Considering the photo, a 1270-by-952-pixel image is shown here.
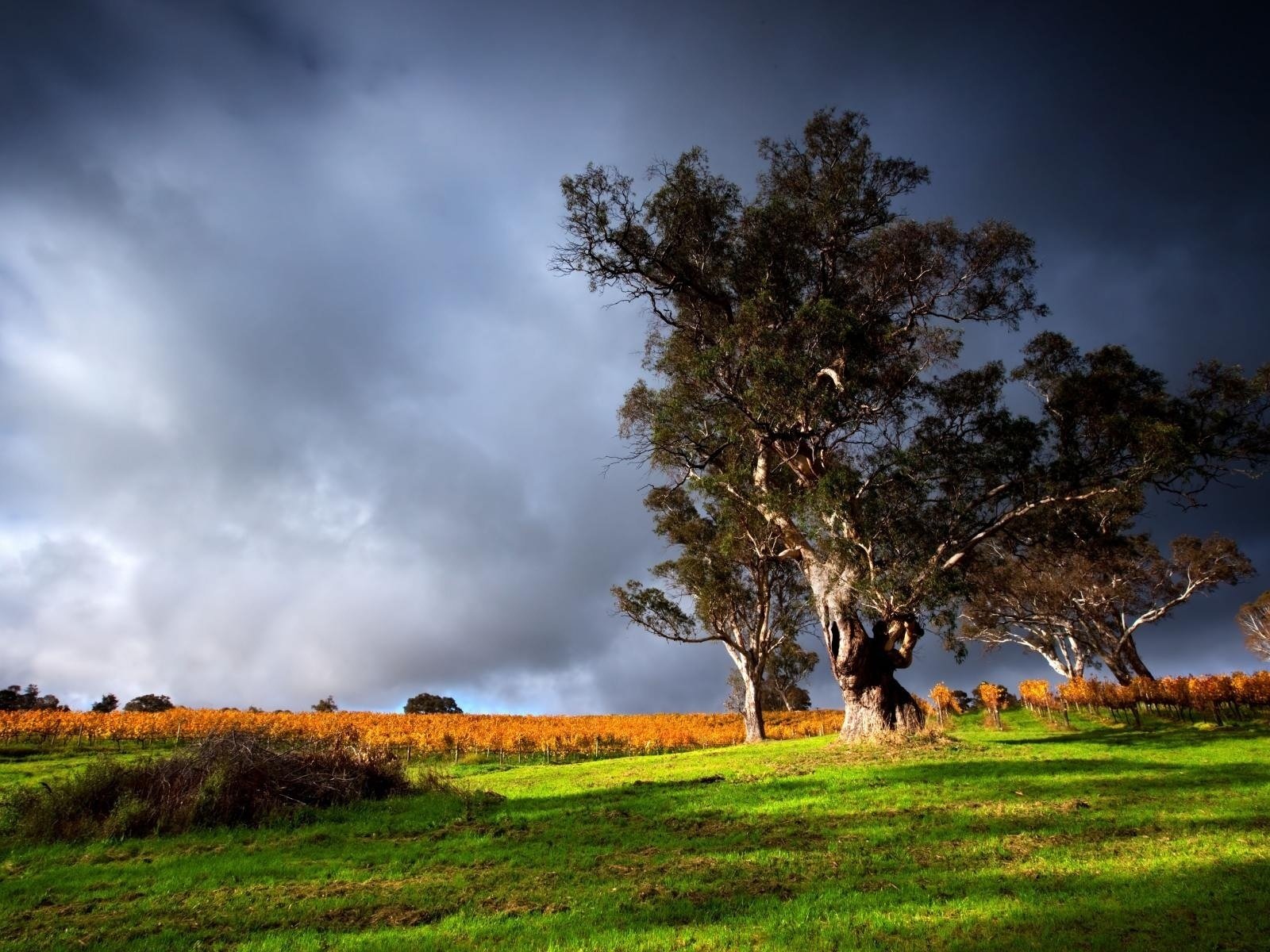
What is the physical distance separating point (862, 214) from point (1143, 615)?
30.8 meters

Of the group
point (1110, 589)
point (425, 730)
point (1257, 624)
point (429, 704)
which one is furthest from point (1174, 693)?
point (429, 704)

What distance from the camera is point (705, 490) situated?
82.0 feet

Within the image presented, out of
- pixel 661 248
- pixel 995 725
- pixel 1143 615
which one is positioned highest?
pixel 661 248

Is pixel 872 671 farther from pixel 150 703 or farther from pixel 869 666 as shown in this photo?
pixel 150 703

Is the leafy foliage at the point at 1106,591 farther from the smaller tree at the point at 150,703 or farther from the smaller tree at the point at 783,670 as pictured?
the smaller tree at the point at 150,703

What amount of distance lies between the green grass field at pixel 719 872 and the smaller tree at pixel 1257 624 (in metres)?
47.1

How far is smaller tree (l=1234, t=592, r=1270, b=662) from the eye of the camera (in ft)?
163

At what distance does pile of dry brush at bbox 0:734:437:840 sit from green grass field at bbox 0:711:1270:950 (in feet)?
2.43

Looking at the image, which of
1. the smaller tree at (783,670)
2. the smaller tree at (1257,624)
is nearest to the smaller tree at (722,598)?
Result: the smaller tree at (783,670)

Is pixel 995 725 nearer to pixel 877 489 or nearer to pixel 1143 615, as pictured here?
pixel 1143 615

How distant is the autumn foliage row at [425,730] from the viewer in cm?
3762

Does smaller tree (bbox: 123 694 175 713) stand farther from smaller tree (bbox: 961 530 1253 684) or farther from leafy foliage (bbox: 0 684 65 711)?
smaller tree (bbox: 961 530 1253 684)

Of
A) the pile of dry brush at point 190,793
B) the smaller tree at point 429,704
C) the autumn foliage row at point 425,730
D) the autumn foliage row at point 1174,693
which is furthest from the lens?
the smaller tree at point 429,704

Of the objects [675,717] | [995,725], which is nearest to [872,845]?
[995,725]
